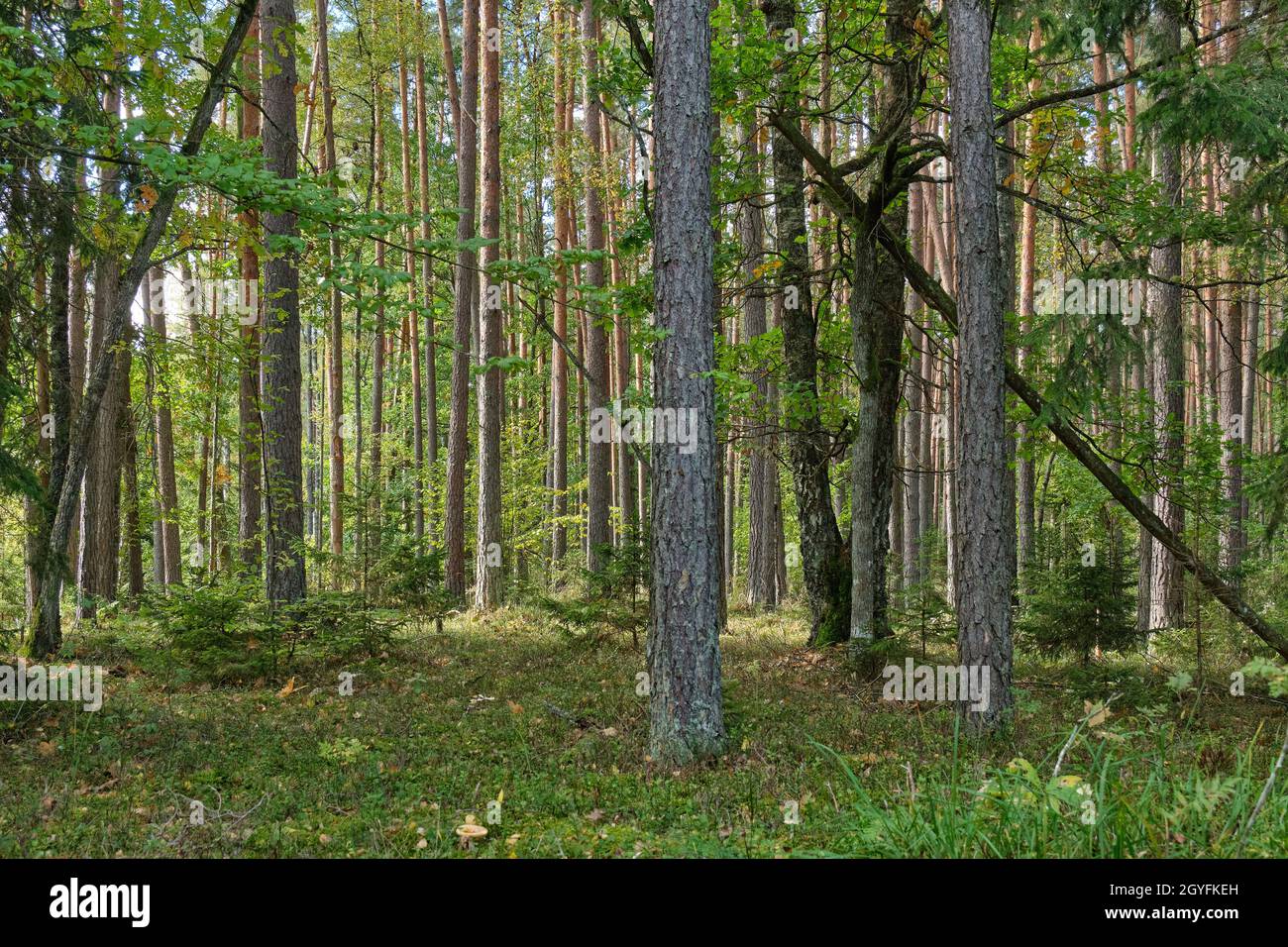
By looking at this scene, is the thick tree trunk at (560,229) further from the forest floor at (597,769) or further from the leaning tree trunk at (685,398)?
the leaning tree trunk at (685,398)

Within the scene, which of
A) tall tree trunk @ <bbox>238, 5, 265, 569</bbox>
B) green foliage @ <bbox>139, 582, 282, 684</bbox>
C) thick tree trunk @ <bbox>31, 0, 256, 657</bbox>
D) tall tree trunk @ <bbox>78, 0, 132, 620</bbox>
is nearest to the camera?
thick tree trunk @ <bbox>31, 0, 256, 657</bbox>

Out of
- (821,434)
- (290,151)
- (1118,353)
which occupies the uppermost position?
(290,151)

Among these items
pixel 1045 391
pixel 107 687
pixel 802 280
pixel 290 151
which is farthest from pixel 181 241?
pixel 1045 391

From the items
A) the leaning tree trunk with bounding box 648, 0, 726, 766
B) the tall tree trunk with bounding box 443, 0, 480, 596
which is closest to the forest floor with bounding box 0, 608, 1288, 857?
the leaning tree trunk with bounding box 648, 0, 726, 766

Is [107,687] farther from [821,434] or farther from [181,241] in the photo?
[821,434]

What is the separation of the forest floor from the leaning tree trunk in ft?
1.84

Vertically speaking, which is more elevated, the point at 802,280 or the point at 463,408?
the point at 802,280

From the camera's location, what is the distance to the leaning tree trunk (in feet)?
22.5

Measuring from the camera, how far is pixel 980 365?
23.2ft

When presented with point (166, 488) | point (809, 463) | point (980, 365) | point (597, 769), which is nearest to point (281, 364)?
point (166, 488)

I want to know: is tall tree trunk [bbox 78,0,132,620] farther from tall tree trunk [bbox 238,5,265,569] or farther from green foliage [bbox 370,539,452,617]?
green foliage [bbox 370,539,452,617]
